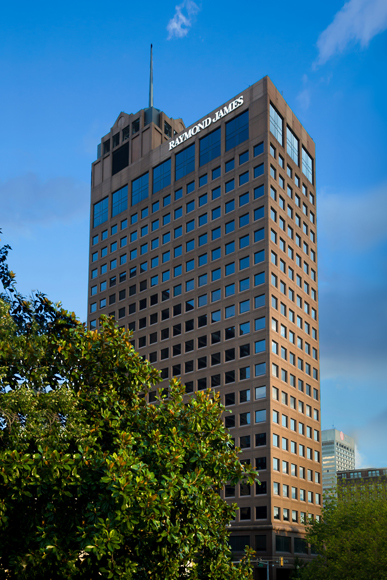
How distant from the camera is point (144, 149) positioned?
11881 cm

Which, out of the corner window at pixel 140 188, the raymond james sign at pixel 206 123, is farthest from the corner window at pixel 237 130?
the corner window at pixel 140 188

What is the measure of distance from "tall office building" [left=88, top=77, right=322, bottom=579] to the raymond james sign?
0.20 metres

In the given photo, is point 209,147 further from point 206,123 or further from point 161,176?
point 161,176

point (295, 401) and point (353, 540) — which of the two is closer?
point (353, 540)

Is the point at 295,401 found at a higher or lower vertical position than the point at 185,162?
lower

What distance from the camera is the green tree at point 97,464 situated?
58.1 ft

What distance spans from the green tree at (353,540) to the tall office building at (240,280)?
1271 centimetres

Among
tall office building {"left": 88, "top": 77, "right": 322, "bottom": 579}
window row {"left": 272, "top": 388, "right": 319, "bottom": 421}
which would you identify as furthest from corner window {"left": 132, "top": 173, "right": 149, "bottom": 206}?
window row {"left": 272, "top": 388, "right": 319, "bottom": 421}

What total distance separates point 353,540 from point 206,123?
7093cm

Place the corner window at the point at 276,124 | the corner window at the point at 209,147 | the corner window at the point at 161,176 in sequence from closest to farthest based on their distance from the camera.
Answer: the corner window at the point at 276,124
the corner window at the point at 209,147
the corner window at the point at 161,176

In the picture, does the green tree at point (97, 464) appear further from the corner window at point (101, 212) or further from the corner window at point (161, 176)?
the corner window at point (101, 212)

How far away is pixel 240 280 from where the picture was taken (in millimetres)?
94875

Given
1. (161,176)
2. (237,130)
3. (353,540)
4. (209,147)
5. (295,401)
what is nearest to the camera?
(353,540)

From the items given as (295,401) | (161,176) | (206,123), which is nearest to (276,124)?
(206,123)
